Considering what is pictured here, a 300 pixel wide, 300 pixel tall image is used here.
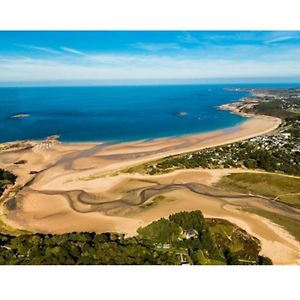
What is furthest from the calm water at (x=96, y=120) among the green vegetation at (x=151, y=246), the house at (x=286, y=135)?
the green vegetation at (x=151, y=246)

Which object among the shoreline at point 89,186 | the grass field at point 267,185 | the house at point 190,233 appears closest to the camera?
the house at point 190,233

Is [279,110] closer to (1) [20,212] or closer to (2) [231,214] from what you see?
(2) [231,214]

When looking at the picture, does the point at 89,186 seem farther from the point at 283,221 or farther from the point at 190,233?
the point at 283,221

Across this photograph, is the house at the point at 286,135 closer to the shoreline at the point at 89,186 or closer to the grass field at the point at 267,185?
the shoreline at the point at 89,186

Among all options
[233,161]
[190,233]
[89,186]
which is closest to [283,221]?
[190,233]

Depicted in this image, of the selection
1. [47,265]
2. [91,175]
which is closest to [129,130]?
[91,175]

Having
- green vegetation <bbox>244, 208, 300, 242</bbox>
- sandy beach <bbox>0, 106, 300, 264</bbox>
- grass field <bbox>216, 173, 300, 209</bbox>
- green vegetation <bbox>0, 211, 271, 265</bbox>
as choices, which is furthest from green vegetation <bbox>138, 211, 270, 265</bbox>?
grass field <bbox>216, 173, 300, 209</bbox>
